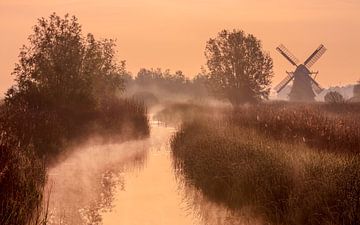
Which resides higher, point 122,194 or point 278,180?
point 278,180

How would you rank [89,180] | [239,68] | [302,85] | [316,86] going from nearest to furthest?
[89,180] → [239,68] → [302,85] → [316,86]

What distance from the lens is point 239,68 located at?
44.8m

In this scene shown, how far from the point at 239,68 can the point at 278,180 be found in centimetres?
3569

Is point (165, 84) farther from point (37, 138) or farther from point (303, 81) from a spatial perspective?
point (37, 138)

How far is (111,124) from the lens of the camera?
85.8 ft

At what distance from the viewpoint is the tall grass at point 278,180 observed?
8.09 metres

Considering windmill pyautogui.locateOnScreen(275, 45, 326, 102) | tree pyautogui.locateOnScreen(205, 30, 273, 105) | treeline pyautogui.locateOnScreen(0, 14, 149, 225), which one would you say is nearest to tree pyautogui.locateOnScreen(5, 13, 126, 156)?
treeline pyautogui.locateOnScreen(0, 14, 149, 225)

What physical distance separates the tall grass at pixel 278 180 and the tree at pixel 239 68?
2959 cm

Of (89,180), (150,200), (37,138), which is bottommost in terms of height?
(150,200)

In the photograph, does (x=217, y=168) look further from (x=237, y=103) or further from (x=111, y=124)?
(x=237, y=103)

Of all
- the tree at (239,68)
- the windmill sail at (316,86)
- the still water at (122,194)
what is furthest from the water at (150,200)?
the windmill sail at (316,86)

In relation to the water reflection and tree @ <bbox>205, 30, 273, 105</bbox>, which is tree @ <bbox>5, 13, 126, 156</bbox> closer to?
the water reflection

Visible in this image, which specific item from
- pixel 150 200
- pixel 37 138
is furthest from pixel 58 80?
pixel 150 200

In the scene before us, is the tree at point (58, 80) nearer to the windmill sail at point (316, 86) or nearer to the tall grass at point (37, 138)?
the tall grass at point (37, 138)
